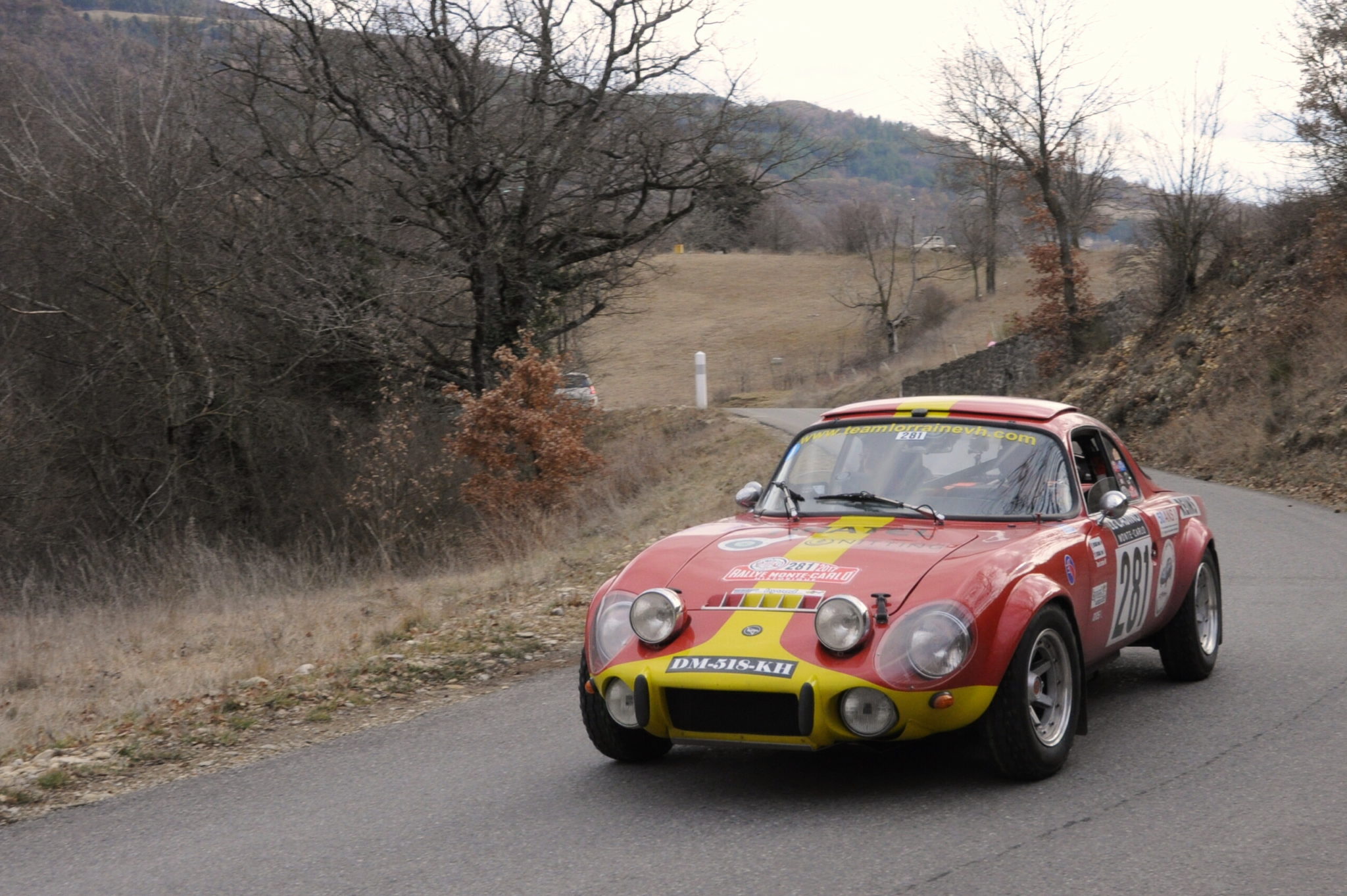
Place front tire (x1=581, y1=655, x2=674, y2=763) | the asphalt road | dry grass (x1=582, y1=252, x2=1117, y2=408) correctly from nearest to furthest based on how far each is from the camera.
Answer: the asphalt road < front tire (x1=581, y1=655, x2=674, y2=763) < dry grass (x1=582, y1=252, x2=1117, y2=408)

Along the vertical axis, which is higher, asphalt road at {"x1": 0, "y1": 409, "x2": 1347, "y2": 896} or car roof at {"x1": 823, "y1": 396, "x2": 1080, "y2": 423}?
car roof at {"x1": 823, "y1": 396, "x2": 1080, "y2": 423}

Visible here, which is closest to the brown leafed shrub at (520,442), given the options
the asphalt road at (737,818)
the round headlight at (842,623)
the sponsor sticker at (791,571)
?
the asphalt road at (737,818)

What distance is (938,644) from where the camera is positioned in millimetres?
4945

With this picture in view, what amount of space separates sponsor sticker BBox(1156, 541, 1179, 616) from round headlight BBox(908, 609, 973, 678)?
2257 mm

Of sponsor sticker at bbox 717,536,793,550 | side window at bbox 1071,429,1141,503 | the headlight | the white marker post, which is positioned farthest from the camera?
the white marker post

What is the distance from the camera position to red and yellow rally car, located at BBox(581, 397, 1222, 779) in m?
4.92

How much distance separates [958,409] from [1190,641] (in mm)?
1847

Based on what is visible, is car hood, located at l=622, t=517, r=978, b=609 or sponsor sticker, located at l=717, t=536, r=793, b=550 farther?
sponsor sticker, located at l=717, t=536, r=793, b=550

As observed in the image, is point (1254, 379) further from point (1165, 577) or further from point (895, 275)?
point (895, 275)

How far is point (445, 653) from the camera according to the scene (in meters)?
8.49

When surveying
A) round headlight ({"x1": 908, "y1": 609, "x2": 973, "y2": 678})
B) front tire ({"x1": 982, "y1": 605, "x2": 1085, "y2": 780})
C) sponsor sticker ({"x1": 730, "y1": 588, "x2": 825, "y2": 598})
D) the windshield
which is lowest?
front tire ({"x1": 982, "y1": 605, "x2": 1085, "y2": 780})

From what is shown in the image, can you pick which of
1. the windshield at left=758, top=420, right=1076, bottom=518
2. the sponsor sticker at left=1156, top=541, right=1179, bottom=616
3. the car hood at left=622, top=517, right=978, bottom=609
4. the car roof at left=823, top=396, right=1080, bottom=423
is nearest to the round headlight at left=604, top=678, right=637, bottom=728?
the car hood at left=622, top=517, right=978, bottom=609

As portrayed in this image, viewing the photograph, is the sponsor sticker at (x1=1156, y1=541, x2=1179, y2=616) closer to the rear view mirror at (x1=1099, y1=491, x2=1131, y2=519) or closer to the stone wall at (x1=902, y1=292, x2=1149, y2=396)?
the rear view mirror at (x1=1099, y1=491, x2=1131, y2=519)

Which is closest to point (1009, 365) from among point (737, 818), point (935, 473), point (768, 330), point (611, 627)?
point (935, 473)
